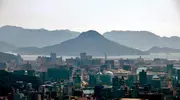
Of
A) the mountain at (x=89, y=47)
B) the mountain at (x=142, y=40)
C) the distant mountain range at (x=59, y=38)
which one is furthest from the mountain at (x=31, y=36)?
the mountain at (x=89, y=47)

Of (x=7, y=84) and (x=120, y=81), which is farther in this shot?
(x=120, y=81)

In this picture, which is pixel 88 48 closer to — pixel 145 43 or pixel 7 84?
pixel 145 43

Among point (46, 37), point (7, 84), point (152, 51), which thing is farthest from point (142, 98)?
point (46, 37)

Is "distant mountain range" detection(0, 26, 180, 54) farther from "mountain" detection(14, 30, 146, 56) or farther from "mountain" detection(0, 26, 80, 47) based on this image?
"mountain" detection(14, 30, 146, 56)

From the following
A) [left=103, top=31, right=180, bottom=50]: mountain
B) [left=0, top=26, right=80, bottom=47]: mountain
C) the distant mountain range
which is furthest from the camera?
[left=0, top=26, right=80, bottom=47]: mountain

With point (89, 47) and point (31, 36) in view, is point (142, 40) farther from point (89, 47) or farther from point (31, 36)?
point (89, 47)

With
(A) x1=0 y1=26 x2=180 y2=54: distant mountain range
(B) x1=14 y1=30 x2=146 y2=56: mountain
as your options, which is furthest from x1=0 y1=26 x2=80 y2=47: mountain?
(B) x1=14 y1=30 x2=146 y2=56: mountain
